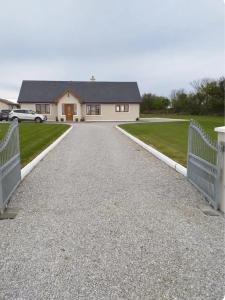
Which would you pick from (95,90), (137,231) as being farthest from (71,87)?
(137,231)

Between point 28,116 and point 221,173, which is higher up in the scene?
point 28,116

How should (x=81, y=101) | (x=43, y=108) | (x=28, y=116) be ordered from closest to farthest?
(x=28, y=116) → (x=81, y=101) → (x=43, y=108)

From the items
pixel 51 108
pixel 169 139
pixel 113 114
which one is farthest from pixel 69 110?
pixel 169 139

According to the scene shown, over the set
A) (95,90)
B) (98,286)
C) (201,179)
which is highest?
(95,90)

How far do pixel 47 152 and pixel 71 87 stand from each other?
3623cm

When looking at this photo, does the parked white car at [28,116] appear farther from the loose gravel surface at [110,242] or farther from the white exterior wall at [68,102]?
the loose gravel surface at [110,242]

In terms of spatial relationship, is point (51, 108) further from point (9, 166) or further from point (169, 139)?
point (9, 166)

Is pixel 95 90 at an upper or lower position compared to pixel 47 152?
upper

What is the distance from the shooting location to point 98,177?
299 inches

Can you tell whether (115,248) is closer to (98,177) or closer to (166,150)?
(98,177)

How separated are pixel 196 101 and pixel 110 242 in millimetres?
58773

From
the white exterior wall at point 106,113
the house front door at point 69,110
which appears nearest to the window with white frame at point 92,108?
the white exterior wall at point 106,113

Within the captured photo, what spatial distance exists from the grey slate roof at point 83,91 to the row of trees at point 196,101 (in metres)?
17.2

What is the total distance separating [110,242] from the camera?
396 centimetres
